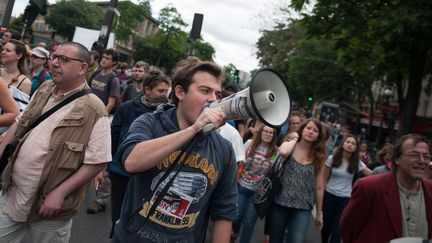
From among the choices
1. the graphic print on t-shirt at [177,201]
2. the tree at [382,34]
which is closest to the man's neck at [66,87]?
the graphic print on t-shirt at [177,201]

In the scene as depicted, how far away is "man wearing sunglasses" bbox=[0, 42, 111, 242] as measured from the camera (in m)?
2.40

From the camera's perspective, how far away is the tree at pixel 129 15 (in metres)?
39.7

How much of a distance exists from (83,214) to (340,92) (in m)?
31.2

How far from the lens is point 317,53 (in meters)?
33.6

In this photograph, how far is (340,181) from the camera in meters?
5.69

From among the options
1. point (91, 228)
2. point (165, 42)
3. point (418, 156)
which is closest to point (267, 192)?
point (418, 156)

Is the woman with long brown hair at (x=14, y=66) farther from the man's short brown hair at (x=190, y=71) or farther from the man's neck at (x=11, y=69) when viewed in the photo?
the man's short brown hair at (x=190, y=71)

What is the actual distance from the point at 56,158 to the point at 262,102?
54.0 inches

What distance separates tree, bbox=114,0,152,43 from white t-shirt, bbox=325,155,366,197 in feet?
121

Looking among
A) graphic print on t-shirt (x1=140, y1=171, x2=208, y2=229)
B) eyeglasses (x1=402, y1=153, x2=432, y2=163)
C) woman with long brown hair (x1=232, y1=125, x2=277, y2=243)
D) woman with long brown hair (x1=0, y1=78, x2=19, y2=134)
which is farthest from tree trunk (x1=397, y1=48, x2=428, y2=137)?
graphic print on t-shirt (x1=140, y1=171, x2=208, y2=229)

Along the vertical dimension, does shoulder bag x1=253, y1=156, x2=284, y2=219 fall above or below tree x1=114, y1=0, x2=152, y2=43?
below

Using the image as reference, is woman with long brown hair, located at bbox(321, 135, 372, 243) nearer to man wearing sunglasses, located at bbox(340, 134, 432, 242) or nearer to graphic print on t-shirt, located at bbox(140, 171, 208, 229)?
man wearing sunglasses, located at bbox(340, 134, 432, 242)

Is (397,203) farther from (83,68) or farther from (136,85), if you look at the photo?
(136,85)

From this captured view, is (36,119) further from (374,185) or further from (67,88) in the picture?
(374,185)
